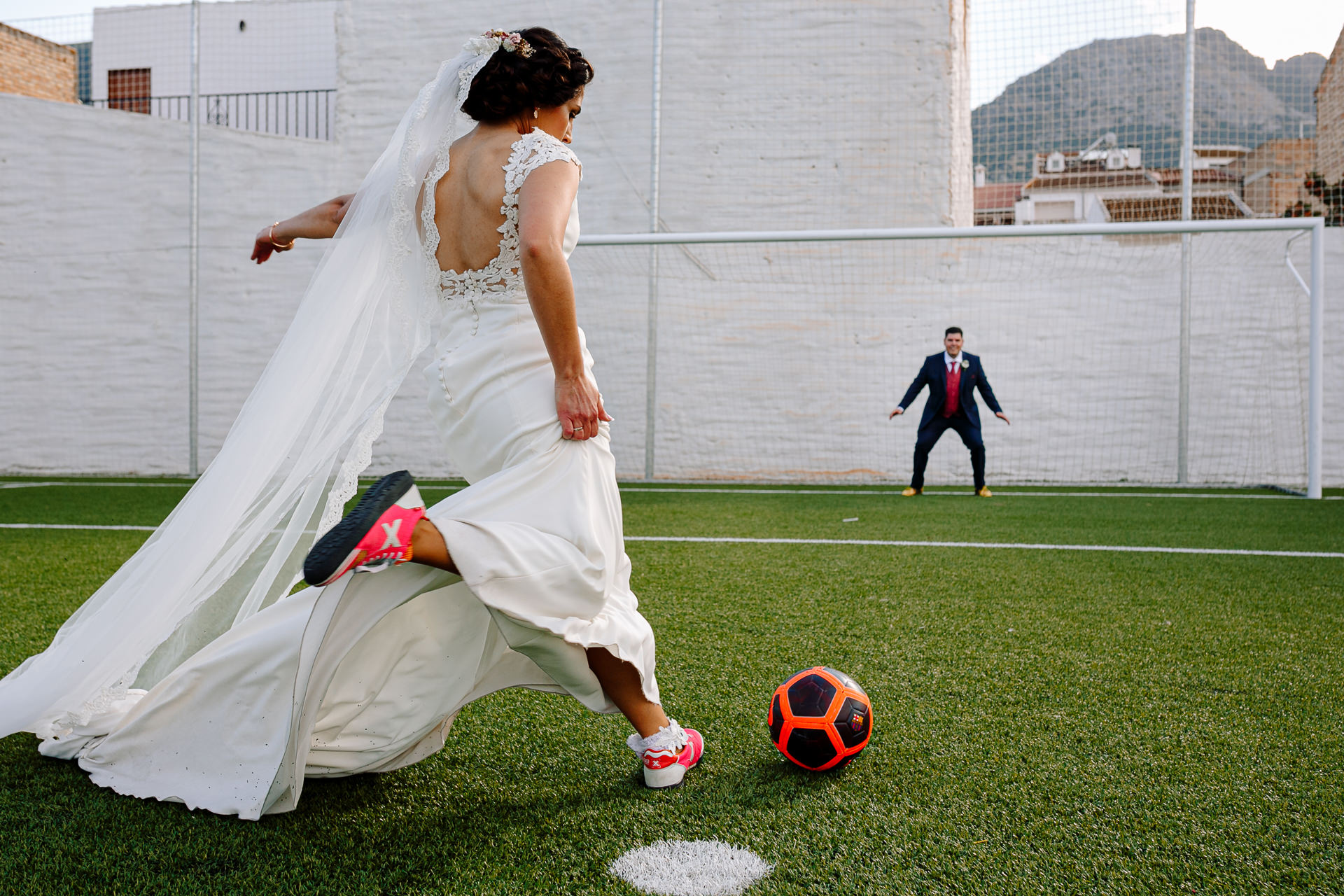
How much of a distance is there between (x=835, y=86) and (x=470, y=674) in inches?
388

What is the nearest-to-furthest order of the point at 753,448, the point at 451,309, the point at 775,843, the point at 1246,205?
1. the point at 775,843
2. the point at 451,309
3. the point at 1246,205
4. the point at 753,448

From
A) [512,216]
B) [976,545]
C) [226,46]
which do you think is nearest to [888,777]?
[512,216]

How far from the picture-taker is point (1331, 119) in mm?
10109

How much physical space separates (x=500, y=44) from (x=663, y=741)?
153cm

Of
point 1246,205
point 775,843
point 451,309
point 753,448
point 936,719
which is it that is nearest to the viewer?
point 775,843

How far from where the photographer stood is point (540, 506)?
183 cm

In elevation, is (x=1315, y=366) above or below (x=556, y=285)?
above

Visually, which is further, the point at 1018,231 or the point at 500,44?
the point at 1018,231

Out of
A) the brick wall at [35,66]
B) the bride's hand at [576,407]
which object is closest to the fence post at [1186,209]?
the bride's hand at [576,407]

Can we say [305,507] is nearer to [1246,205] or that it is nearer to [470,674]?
[470,674]

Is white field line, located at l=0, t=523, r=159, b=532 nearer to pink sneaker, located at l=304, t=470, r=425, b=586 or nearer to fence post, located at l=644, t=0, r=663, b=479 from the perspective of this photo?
pink sneaker, located at l=304, t=470, r=425, b=586

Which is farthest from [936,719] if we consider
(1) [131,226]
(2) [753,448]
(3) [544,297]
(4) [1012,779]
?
(1) [131,226]

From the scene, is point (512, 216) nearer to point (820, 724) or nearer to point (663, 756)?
point (663, 756)

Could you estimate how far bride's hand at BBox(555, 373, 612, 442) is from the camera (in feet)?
6.15
